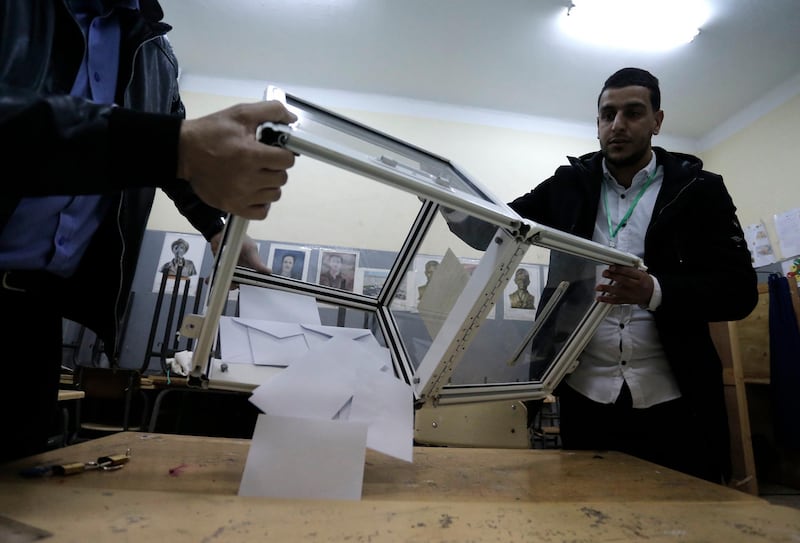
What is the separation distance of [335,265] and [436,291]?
2020mm

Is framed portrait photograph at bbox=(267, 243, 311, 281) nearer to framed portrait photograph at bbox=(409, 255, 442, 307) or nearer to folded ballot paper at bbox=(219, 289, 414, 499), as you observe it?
framed portrait photograph at bbox=(409, 255, 442, 307)

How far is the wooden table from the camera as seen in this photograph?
0.44m

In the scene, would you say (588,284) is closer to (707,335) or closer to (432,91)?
(707,335)

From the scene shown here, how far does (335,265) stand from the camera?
2.83m

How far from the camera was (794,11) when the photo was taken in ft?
7.59

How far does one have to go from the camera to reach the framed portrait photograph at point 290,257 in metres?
2.75

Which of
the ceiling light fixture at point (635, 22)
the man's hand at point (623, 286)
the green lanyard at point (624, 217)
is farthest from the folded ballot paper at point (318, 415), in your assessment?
the ceiling light fixture at point (635, 22)

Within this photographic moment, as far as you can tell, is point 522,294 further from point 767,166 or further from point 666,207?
point 767,166

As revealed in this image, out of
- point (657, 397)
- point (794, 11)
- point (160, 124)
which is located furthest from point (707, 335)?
point (794, 11)

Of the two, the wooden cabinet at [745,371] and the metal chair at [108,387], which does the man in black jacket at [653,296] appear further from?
the metal chair at [108,387]

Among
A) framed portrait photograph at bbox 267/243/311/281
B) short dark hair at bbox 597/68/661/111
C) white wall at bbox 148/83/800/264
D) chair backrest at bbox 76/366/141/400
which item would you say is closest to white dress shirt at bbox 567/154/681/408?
short dark hair at bbox 597/68/661/111

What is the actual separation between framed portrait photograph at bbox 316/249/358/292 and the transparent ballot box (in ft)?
5.03

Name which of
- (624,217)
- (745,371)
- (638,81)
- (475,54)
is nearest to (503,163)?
(475,54)

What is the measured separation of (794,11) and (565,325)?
2747 millimetres
